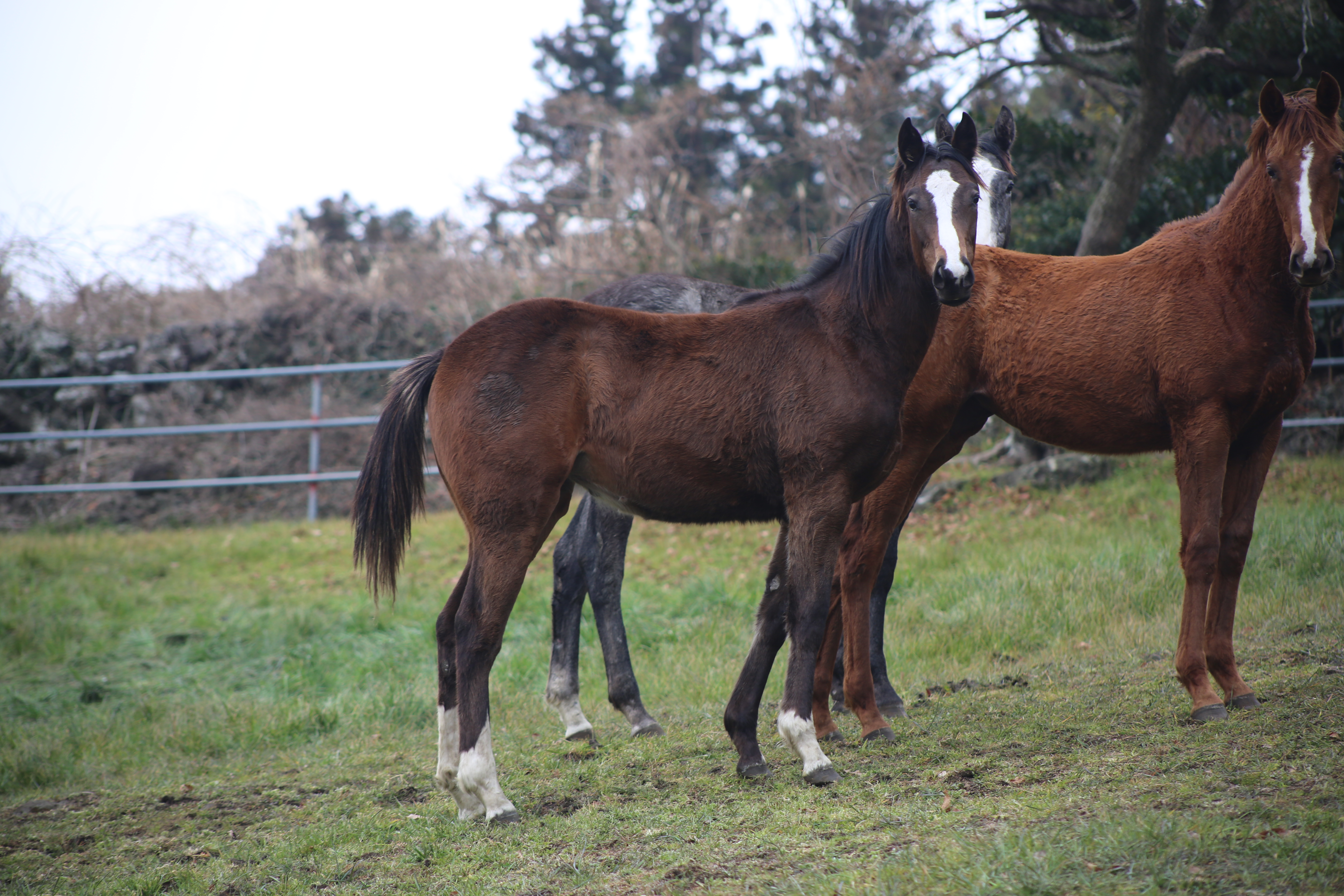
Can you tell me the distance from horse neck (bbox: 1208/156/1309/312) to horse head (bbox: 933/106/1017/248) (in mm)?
1136

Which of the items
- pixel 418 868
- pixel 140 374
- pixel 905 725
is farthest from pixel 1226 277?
pixel 140 374

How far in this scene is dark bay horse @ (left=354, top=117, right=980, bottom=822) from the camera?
12.6ft

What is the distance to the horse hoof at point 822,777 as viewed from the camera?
12.3 feet

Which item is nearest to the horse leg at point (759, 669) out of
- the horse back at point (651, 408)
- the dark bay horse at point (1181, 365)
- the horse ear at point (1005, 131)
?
the horse back at point (651, 408)

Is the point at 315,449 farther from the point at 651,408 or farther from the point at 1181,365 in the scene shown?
the point at 1181,365

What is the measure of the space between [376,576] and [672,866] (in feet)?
6.14

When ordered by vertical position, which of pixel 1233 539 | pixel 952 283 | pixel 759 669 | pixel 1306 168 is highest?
pixel 1306 168

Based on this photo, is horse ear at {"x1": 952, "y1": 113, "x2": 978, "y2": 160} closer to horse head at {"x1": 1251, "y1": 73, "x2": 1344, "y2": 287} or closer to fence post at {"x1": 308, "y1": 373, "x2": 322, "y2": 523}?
horse head at {"x1": 1251, "y1": 73, "x2": 1344, "y2": 287}

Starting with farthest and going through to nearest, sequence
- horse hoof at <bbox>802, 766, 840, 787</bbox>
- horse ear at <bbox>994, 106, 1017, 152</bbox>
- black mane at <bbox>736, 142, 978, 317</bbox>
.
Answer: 1. horse ear at <bbox>994, 106, 1017, 152</bbox>
2. black mane at <bbox>736, 142, 978, 317</bbox>
3. horse hoof at <bbox>802, 766, 840, 787</bbox>

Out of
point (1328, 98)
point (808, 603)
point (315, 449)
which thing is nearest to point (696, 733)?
point (808, 603)

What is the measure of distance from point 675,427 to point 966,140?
Result: 169cm

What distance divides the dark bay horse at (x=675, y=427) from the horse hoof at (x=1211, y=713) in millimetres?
1621

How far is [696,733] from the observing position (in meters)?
4.97

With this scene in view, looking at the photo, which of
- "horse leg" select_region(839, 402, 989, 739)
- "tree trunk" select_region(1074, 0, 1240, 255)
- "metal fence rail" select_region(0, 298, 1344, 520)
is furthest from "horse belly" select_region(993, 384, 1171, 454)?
"metal fence rail" select_region(0, 298, 1344, 520)
